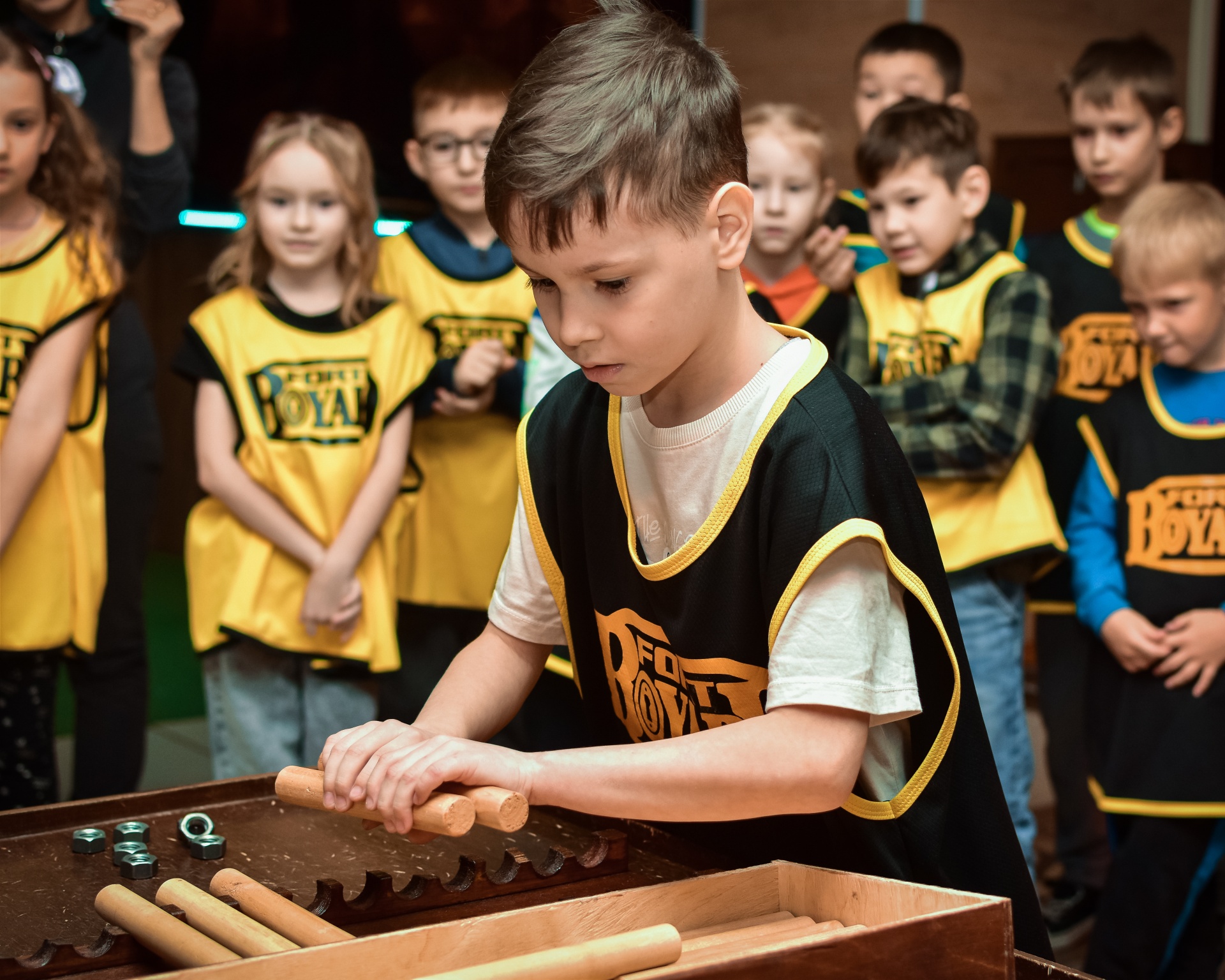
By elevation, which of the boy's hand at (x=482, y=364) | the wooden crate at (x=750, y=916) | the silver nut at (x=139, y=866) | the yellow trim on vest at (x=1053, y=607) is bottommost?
the silver nut at (x=139, y=866)

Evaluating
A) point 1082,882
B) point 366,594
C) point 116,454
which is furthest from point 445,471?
point 1082,882

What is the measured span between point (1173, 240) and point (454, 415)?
1.27 meters

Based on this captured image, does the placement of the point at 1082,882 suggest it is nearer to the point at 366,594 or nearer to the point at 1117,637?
the point at 1117,637

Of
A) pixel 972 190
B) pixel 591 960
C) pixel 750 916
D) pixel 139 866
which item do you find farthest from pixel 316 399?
pixel 591 960

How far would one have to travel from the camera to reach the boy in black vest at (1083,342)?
8.09 ft

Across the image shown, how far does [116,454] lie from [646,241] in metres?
1.78

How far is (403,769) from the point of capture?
36.3 inches

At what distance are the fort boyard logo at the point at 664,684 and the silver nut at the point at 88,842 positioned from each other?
46cm

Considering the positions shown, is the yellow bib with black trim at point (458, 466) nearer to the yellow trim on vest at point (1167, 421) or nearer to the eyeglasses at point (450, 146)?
the eyeglasses at point (450, 146)

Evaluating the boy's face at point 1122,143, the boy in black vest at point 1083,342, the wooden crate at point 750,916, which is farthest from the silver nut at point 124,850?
the boy's face at point 1122,143

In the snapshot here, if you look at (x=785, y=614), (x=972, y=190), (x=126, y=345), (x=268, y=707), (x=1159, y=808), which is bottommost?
(x=1159, y=808)

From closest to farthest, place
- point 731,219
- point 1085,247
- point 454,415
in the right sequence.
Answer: point 731,219 → point 454,415 → point 1085,247

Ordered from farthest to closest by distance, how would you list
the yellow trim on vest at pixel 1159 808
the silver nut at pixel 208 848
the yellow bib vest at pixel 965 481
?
the yellow bib vest at pixel 965 481 → the yellow trim on vest at pixel 1159 808 → the silver nut at pixel 208 848

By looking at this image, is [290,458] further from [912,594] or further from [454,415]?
[912,594]
